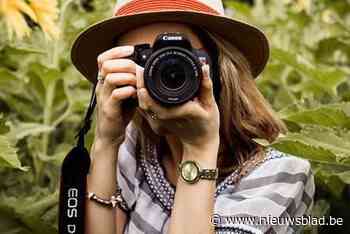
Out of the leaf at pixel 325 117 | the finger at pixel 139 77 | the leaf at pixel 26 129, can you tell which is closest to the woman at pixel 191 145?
the finger at pixel 139 77

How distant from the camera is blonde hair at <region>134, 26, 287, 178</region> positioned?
1942 mm

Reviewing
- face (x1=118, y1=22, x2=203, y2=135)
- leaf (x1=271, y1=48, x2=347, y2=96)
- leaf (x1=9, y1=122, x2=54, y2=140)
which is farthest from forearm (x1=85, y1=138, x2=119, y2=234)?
leaf (x1=271, y1=48, x2=347, y2=96)

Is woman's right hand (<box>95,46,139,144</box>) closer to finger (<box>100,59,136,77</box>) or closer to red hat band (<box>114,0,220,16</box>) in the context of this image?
finger (<box>100,59,136,77</box>)

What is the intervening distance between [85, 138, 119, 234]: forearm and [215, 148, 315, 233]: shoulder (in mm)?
232

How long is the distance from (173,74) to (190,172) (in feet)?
0.61

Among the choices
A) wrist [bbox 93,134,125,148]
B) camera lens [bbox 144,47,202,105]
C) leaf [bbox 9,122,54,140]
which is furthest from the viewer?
leaf [bbox 9,122,54,140]

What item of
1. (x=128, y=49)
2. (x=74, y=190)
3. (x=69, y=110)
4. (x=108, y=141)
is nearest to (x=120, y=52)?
(x=128, y=49)

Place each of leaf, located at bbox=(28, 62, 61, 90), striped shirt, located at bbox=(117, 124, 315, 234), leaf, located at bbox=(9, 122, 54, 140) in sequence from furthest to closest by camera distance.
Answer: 1. leaf, located at bbox=(28, 62, 61, 90)
2. leaf, located at bbox=(9, 122, 54, 140)
3. striped shirt, located at bbox=(117, 124, 315, 234)

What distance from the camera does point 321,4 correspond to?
3635 millimetres

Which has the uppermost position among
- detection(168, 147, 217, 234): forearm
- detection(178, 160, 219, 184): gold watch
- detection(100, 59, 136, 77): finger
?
detection(100, 59, 136, 77): finger

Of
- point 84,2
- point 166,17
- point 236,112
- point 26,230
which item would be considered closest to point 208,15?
point 166,17

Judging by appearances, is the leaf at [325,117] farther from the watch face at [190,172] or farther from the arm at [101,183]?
the arm at [101,183]

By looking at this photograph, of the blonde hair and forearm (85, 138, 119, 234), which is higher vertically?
the blonde hair

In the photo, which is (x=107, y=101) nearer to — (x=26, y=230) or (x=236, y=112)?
(x=236, y=112)
